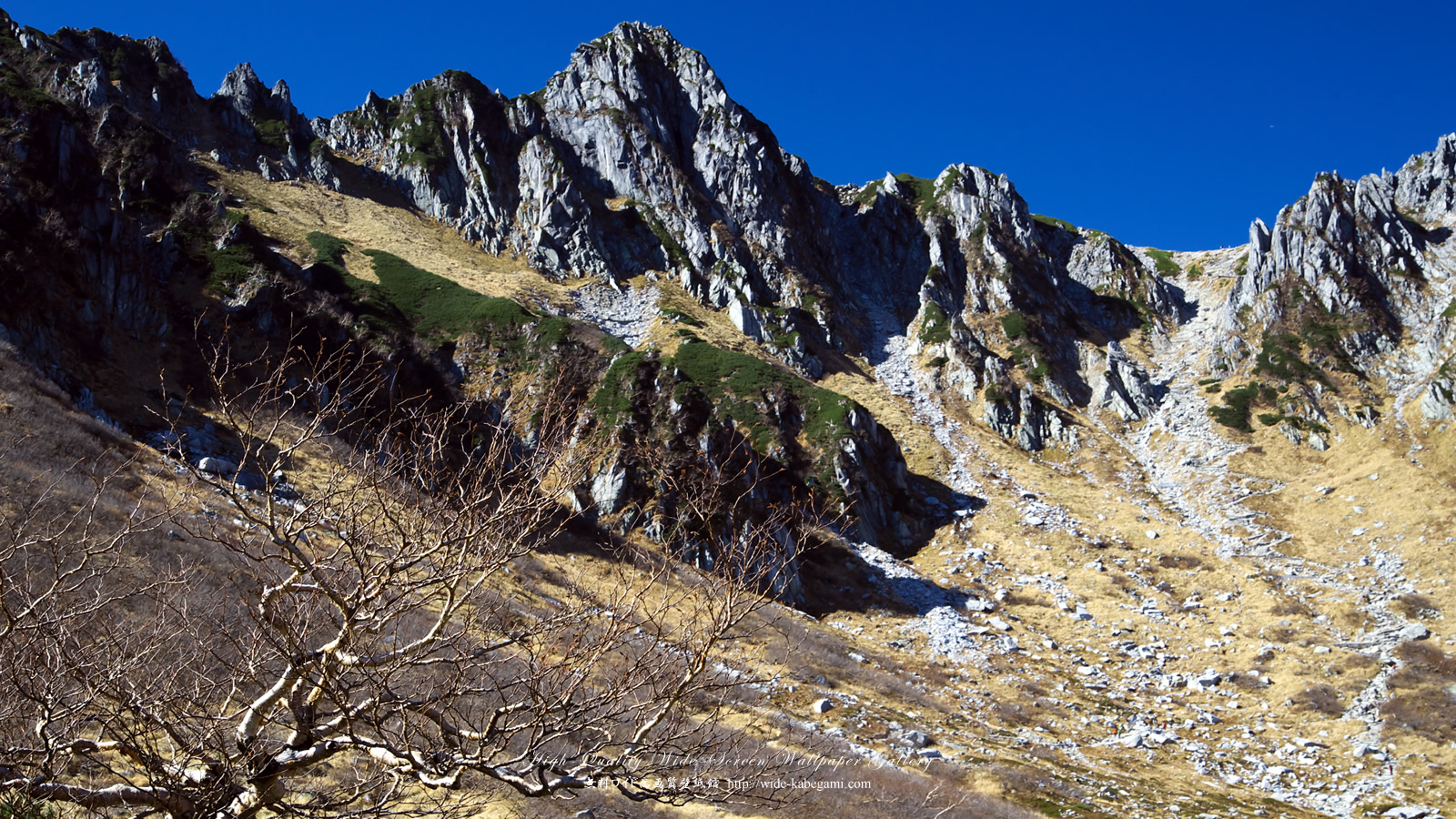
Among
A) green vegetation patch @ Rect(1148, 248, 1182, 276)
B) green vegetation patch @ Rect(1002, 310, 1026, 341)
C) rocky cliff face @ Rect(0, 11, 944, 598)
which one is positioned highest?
green vegetation patch @ Rect(1148, 248, 1182, 276)

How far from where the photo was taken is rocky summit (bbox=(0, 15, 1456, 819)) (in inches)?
787

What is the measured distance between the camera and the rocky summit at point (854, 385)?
20000 millimetres

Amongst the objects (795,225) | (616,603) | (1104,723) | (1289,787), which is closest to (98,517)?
(616,603)

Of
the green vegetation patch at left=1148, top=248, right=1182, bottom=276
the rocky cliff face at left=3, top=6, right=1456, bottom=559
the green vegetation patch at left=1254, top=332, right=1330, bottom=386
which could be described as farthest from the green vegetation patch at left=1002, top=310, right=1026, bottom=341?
the green vegetation patch at left=1148, top=248, right=1182, bottom=276

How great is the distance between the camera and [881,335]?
72.0 m

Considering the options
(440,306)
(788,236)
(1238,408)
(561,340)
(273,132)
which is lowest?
(440,306)

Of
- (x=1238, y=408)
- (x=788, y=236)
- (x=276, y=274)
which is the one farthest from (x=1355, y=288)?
(x=276, y=274)

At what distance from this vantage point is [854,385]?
59.4m

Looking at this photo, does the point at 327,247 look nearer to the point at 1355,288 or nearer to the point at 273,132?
the point at 273,132

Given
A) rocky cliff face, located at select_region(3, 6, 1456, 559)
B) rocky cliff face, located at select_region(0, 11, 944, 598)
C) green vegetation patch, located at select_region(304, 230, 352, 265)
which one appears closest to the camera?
rocky cliff face, located at select_region(0, 11, 944, 598)

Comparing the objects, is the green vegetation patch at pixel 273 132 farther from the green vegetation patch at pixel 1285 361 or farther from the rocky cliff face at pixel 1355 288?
the green vegetation patch at pixel 1285 361

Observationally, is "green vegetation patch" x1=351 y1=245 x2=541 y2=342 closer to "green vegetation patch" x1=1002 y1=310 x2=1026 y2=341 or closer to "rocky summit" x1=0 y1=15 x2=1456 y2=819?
"rocky summit" x1=0 y1=15 x2=1456 y2=819

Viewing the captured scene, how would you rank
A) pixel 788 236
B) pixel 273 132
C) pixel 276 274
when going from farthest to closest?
pixel 788 236 < pixel 273 132 < pixel 276 274

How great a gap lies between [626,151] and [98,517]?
66.2 m
